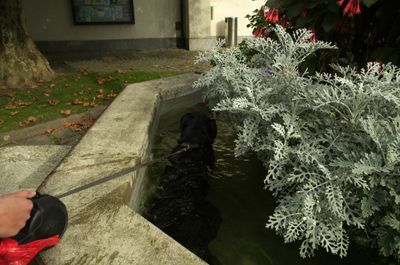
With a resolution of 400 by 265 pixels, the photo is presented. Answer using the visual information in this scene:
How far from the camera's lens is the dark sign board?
42.0 feet

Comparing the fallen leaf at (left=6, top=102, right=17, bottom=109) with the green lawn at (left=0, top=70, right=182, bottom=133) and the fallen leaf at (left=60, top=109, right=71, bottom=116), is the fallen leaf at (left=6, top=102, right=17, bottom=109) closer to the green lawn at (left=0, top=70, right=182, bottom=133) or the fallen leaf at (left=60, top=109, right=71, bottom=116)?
the green lawn at (left=0, top=70, right=182, bottom=133)

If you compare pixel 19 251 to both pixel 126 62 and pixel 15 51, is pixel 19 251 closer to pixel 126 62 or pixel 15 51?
pixel 15 51

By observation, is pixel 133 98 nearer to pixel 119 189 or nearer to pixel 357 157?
pixel 119 189

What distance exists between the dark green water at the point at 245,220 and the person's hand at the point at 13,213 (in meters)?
1.35

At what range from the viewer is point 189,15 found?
13.1m

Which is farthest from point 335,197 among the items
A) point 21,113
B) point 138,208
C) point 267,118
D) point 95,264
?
point 21,113

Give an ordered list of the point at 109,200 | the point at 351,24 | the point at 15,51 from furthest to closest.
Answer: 1. the point at 15,51
2. the point at 351,24
3. the point at 109,200

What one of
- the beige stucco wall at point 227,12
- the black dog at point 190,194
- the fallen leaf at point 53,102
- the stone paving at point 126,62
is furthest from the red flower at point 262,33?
the beige stucco wall at point 227,12

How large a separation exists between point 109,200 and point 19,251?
69 centimetres

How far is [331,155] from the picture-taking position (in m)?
2.24

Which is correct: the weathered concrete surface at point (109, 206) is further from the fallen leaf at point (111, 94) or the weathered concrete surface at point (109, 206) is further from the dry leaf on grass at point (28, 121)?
the fallen leaf at point (111, 94)

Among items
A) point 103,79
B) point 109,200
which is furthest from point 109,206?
point 103,79

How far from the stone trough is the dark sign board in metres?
10.1

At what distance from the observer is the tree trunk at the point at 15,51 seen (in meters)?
7.36
